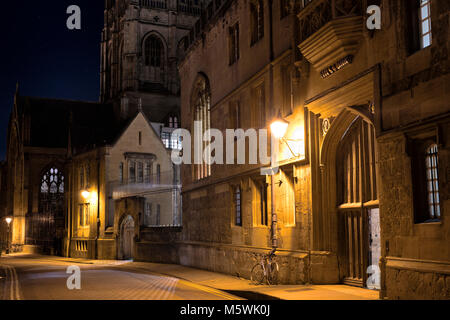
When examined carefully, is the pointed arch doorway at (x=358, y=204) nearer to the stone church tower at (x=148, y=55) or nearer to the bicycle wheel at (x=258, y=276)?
the bicycle wheel at (x=258, y=276)

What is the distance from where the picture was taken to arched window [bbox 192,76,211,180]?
25.2m

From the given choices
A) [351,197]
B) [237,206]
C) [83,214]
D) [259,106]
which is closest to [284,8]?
A: [259,106]

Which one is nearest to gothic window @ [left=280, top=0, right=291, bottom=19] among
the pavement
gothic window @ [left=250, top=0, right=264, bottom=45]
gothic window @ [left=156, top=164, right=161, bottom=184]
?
gothic window @ [left=250, top=0, right=264, bottom=45]

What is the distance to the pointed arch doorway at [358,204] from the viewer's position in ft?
43.9

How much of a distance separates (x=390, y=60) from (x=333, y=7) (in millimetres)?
2096

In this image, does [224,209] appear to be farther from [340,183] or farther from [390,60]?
[390,60]

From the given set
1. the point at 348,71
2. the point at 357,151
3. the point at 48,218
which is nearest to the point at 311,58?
the point at 348,71

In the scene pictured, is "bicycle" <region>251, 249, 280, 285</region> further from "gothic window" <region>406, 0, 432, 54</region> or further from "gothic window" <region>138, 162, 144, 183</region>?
"gothic window" <region>138, 162, 144, 183</region>

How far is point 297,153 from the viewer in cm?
1560

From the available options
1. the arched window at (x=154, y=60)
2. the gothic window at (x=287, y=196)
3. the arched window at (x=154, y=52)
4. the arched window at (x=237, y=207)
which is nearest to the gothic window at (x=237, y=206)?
the arched window at (x=237, y=207)

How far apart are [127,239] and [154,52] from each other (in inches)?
1417

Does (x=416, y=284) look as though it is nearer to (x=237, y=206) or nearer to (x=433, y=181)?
(x=433, y=181)

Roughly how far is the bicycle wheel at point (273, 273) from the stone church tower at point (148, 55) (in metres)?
49.0

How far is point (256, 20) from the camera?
64.2 ft
